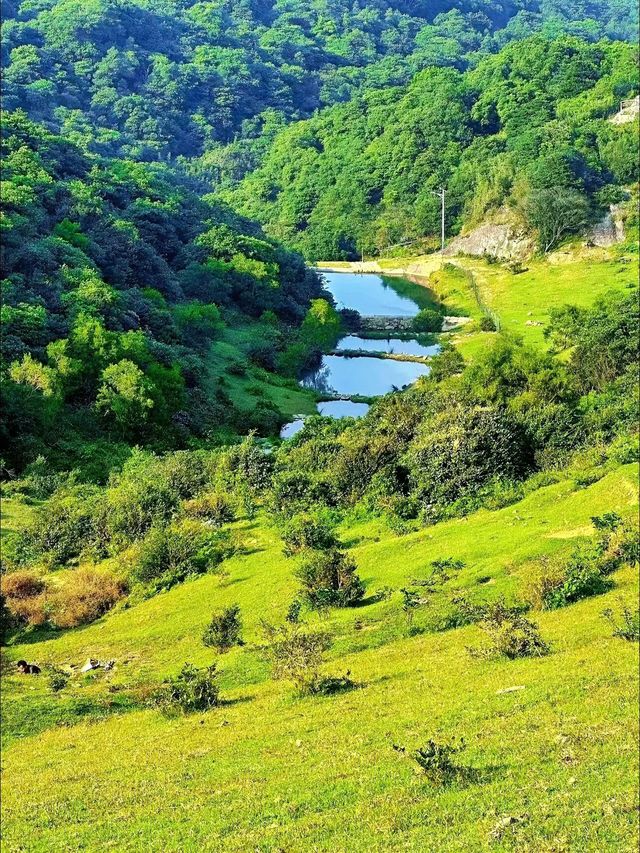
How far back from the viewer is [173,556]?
3247cm

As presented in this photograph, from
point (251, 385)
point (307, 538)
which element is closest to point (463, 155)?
point (251, 385)

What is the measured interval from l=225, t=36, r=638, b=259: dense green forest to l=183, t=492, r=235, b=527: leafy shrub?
93.2 meters

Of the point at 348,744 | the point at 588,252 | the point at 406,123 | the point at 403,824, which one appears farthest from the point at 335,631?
the point at 406,123

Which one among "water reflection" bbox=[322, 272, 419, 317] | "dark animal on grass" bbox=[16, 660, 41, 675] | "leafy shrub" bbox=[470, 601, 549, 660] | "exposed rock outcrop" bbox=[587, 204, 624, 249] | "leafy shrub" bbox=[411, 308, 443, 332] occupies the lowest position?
"dark animal on grass" bbox=[16, 660, 41, 675]

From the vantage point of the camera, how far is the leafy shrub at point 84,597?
3016 centimetres

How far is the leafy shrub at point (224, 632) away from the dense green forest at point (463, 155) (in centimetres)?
10420

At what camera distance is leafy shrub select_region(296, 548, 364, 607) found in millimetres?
26234

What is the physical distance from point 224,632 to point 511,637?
8960 mm

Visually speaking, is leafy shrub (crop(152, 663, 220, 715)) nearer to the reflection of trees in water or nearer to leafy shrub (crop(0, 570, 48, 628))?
leafy shrub (crop(0, 570, 48, 628))

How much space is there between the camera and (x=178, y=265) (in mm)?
94312

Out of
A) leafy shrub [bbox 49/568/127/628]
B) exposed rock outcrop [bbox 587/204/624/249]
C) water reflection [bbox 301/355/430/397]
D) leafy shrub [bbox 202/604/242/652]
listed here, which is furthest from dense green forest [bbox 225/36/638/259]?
leafy shrub [bbox 202/604/242/652]

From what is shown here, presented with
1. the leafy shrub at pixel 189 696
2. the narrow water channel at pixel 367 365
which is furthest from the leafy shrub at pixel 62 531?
the narrow water channel at pixel 367 365

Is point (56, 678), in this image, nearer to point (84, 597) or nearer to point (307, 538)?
point (84, 597)

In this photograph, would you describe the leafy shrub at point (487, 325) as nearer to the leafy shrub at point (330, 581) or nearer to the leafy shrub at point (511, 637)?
the leafy shrub at point (330, 581)
